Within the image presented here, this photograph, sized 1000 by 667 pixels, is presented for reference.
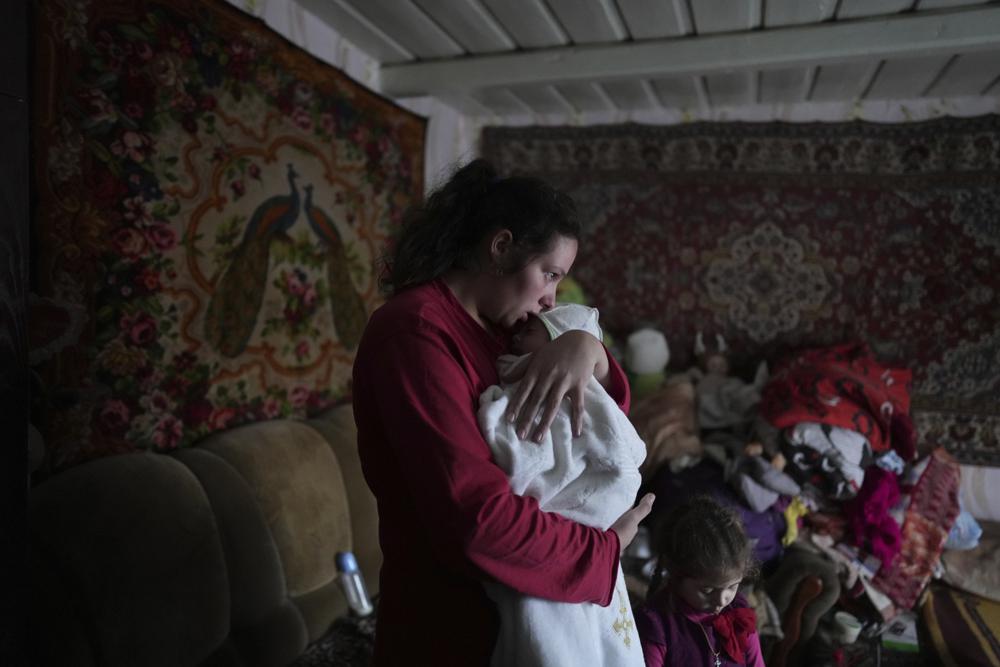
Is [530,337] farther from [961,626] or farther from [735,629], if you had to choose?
[961,626]

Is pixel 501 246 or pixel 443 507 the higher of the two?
pixel 501 246

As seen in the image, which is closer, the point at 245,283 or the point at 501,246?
the point at 501,246

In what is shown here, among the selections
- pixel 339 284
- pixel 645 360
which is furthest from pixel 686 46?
pixel 339 284

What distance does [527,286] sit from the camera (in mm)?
960

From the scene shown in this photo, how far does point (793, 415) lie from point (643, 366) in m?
0.79

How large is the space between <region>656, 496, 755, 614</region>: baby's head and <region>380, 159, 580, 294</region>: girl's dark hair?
74 cm

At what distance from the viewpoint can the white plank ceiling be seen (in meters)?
2.03

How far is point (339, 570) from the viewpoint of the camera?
213cm

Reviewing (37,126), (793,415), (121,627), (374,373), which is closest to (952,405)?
(793,415)

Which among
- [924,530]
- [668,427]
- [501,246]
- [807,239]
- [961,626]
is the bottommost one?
[961,626]

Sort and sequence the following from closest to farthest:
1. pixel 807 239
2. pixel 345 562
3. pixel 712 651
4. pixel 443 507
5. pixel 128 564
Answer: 1. pixel 443 507
2. pixel 712 651
3. pixel 128 564
4. pixel 345 562
5. pixel 807 239

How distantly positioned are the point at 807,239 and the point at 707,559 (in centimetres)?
224

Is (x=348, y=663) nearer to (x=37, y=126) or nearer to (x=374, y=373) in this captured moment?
(x=374, y=373)

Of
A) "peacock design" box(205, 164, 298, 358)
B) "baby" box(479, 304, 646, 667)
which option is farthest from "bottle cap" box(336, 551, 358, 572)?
"baby" box(479, 304, 646, 667)
